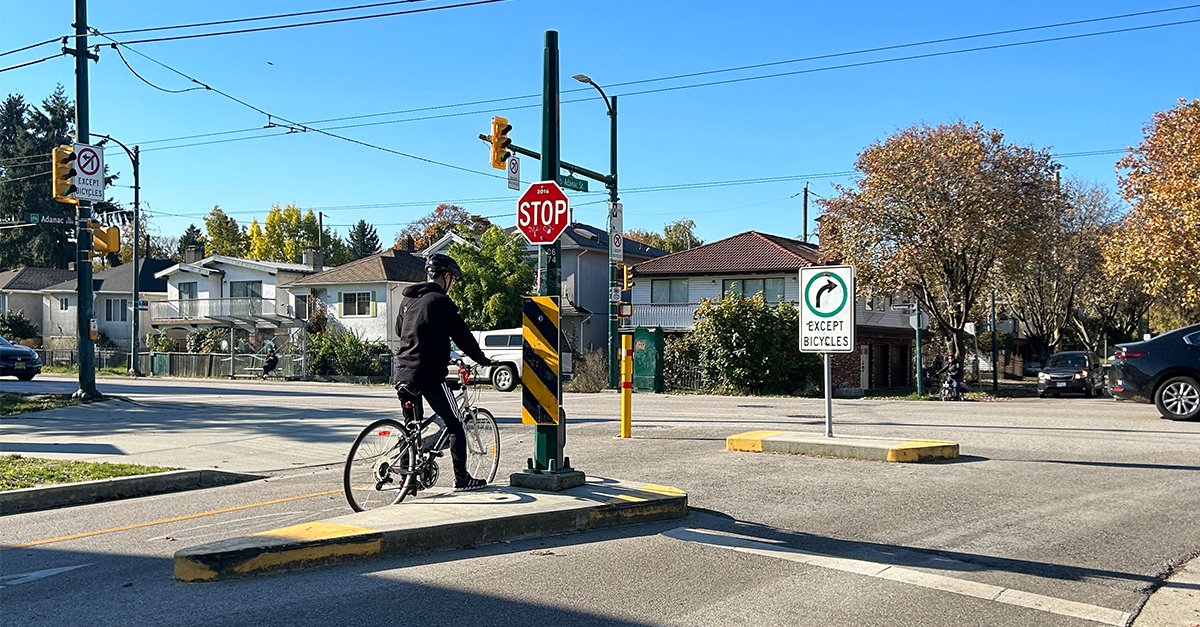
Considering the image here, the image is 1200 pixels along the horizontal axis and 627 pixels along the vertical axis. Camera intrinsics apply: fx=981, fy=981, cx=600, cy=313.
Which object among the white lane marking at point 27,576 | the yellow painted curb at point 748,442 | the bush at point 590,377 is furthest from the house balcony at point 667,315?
the white lane marking at point 27,576

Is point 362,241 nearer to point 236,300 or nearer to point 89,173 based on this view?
point 236,300

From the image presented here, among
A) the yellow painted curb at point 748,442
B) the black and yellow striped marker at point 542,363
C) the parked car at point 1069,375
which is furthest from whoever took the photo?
the parked car at point 1069,375

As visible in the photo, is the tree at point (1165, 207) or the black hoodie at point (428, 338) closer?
the black hoodie at point (428, 338)

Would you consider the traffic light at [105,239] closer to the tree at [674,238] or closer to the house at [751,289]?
the house at [751,289]

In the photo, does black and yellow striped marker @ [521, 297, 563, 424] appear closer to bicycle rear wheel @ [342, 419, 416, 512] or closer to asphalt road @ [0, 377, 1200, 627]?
bicycle rear wheel @ [342, 419, 416, 512]

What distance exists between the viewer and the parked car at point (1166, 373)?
16219mm

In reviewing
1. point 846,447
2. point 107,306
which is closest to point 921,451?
point 846,447

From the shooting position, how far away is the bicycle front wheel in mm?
8406

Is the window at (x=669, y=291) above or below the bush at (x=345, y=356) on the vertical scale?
above

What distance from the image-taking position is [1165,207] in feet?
89.0

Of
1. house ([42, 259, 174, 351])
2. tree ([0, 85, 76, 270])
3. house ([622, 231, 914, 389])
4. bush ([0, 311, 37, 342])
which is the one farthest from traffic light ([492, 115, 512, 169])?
tree ([0, 85, 76, 270])

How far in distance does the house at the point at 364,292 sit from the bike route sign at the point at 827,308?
40.4 m

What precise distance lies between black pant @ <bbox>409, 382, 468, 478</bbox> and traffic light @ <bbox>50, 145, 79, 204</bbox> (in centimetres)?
1381

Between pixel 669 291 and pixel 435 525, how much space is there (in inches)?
A: 1618
